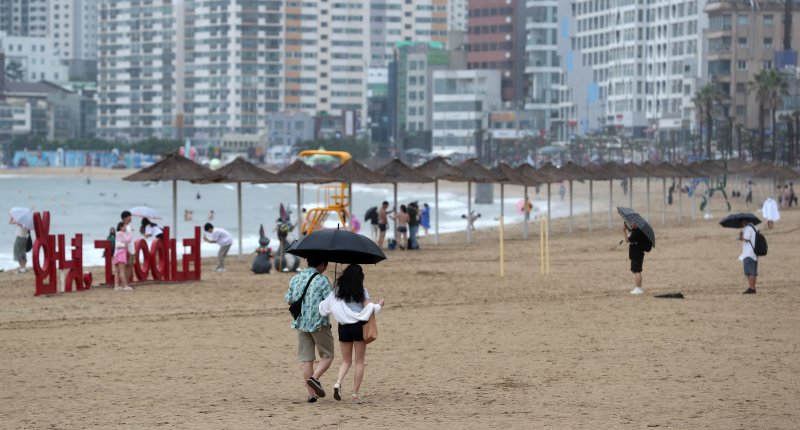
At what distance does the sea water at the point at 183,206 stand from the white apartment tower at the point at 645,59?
948 inches

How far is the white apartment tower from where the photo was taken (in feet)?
439

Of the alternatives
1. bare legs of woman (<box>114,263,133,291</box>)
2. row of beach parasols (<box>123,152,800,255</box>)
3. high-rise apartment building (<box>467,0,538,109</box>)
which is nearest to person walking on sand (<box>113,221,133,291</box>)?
bare legs of woman (<box>114,263,133,291</box>)

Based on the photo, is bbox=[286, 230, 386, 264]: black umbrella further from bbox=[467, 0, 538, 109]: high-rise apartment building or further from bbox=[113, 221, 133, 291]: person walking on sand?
bbox=[467, 0, 538, 109]: high-rise apartment building

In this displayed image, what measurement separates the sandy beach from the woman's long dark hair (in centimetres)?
90

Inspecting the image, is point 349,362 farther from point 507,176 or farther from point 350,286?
point 507,176

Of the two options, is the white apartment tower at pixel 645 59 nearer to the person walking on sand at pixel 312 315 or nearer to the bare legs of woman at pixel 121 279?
the bare legs of woman at pixel 121 279

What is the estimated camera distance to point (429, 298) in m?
21.2

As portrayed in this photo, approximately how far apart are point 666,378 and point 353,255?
11.6 ft

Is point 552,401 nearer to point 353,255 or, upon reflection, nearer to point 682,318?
point 353,255

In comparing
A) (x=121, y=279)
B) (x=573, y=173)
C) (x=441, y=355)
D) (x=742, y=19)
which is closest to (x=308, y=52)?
(x=742, y=19)

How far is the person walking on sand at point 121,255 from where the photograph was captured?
A: 21969 millimetres

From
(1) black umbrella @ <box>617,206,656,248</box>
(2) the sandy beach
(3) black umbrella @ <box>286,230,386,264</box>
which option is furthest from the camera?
(1) black umbrella @ <box>617,206,656,248</box>

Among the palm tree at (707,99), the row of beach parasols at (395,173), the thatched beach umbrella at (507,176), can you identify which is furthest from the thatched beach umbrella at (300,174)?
the palm tree at (707,99)

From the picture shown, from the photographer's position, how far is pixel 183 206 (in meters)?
103
